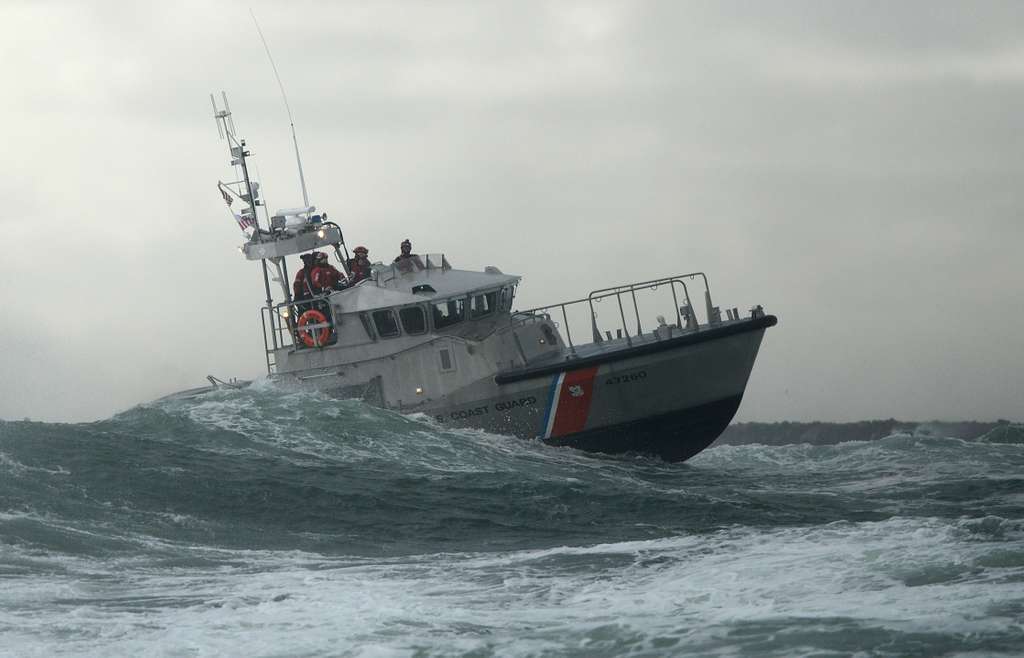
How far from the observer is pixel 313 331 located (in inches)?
843

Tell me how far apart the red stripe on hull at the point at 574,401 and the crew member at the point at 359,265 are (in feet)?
15.2

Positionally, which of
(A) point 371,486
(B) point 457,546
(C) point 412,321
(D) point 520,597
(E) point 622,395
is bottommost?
(D) point 520,597

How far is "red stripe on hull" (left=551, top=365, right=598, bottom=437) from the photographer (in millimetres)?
19609

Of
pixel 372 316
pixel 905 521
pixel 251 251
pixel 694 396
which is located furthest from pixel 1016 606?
pixel 251 251

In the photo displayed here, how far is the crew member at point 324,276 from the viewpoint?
22.0 metres

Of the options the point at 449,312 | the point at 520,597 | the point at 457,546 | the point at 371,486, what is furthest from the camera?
the point at 449,312

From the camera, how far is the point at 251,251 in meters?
22.8

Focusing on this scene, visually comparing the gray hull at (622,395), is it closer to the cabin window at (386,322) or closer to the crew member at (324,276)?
the cabin window at (386,322)

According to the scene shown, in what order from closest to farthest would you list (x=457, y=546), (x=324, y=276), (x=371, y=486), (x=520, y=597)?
(x=520, y=597) → (x=457, y=546) → (x=371, y=486) → (x=324, y=276)

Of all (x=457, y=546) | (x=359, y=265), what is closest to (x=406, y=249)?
(x=359, y=265)

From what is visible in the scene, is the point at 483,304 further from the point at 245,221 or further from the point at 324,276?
the point at 245,221

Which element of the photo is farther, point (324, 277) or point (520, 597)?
point (324, 277)

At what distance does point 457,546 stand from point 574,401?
7206mm

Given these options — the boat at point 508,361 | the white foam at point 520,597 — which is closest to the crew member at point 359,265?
the boat at point 508,361
